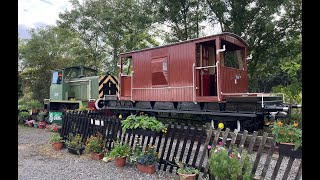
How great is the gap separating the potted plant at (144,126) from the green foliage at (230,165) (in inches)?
69.1

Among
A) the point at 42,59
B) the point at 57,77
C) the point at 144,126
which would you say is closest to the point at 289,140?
the point at 144,126

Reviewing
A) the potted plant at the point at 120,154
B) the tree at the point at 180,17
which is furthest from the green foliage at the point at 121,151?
the tree at the point at 180,17

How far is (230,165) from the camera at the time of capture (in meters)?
3.76

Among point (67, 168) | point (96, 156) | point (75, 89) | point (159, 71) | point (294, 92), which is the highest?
point (159, 71)

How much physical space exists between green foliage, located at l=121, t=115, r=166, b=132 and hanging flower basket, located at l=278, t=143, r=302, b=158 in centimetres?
240

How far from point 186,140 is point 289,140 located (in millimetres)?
1904

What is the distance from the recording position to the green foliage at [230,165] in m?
3.74

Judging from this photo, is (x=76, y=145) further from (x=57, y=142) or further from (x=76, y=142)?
(x=57, y=142)

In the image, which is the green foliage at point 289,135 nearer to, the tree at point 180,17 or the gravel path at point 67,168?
the gravel path at point 67,168

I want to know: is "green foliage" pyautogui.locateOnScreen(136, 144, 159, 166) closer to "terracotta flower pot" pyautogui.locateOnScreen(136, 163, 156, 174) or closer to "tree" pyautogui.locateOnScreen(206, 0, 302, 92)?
"terracotta flower pot" pyautogui.locateOnScreen(136, 163, 156, 174)

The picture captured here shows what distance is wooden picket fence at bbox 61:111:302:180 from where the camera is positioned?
407 centimetres

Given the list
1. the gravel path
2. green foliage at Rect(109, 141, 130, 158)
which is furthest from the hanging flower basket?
green foliage at Rect(109, 141, 130, 158)
